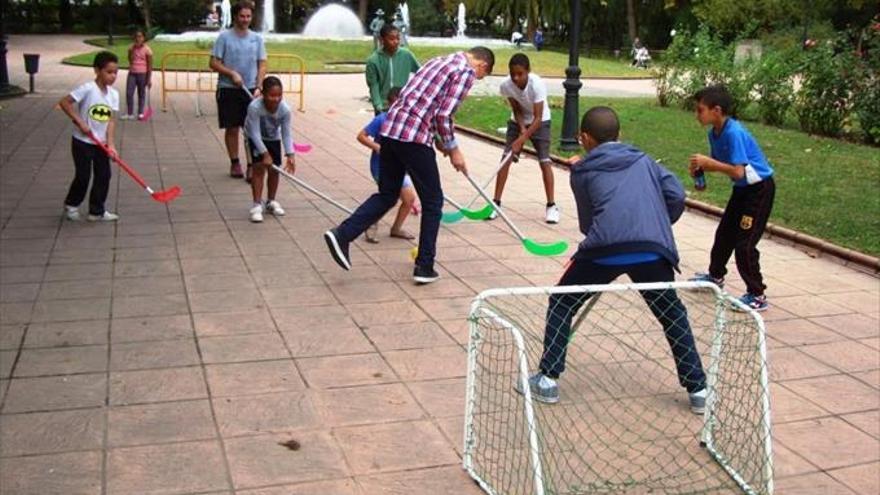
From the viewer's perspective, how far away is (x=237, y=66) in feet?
31.6

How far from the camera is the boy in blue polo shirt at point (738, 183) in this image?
5430mm

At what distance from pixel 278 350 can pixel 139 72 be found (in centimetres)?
1105

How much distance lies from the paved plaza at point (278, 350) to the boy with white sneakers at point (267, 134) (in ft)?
A: 1.20

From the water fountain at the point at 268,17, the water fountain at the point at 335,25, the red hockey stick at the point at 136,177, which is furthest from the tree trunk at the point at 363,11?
the red hockey stick at the point at 136,177

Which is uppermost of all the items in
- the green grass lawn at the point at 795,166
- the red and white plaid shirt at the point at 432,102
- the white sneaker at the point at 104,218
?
the red and white plaid shirt at the point at 432,102

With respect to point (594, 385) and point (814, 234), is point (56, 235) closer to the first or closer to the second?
point (594, 385)

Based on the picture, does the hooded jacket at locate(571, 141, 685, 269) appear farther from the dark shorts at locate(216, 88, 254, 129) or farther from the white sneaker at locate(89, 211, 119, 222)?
the dark shorts at locate(216, 88, 254, 129)

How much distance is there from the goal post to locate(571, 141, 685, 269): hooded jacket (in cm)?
22

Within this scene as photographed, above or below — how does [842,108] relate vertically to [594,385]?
above

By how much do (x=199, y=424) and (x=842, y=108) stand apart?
1293cm

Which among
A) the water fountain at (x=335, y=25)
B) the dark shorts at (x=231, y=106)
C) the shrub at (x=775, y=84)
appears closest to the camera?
the dark shorts at (x=231, y=106)

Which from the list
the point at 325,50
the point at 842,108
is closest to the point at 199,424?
the point at 842,108

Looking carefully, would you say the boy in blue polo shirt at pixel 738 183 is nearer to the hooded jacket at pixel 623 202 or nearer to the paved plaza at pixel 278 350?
the paved plaza at pixel 278 350

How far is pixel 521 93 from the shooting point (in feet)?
26.2
